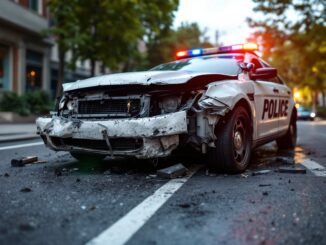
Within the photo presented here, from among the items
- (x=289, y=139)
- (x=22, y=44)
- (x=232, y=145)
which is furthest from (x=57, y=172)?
(x=22, y=44)

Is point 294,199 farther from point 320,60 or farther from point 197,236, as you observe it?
point 320,60

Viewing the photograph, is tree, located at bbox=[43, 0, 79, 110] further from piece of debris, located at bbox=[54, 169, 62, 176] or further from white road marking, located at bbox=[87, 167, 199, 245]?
white road marking, located at bbox=[87, 167, 199, 245]

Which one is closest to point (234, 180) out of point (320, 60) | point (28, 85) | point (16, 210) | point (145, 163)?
point (145, 163)

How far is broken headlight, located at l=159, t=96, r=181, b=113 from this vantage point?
16.1 feet

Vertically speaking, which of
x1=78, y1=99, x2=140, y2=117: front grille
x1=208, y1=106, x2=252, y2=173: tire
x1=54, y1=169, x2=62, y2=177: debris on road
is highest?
x1=78, y1=99, x2=140, y2=117: front grille

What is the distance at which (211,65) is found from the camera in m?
6.26

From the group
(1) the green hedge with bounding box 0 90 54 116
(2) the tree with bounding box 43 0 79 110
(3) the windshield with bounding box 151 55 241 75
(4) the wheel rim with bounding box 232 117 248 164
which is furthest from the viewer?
(1) the green hedge with bounding box 0 90 54 116

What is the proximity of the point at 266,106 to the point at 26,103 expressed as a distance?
637 inches

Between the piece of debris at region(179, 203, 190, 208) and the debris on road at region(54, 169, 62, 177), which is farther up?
the piece of debris at region(179, 203, 190, 208)

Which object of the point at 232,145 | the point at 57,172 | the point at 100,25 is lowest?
the point at 57,172

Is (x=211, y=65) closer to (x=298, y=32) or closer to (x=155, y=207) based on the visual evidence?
(x=155, y=207)

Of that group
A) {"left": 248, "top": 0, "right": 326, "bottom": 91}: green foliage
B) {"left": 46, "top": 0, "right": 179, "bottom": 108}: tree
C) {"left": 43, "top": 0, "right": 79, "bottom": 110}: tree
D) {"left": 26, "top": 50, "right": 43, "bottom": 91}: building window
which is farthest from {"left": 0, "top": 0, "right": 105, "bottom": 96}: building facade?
{"left": 248, "top": 0, "right": 326, "bottom": 91}: green foliage

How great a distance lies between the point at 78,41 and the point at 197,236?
17.9m

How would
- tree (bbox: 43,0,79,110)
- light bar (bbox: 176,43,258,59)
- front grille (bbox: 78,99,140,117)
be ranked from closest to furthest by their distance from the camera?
1. front grille (bbox: 78,99,140,117)
2. light bar (bbox: 176,43,258,59)
3. tree (bbox: 43,0,79,110)
